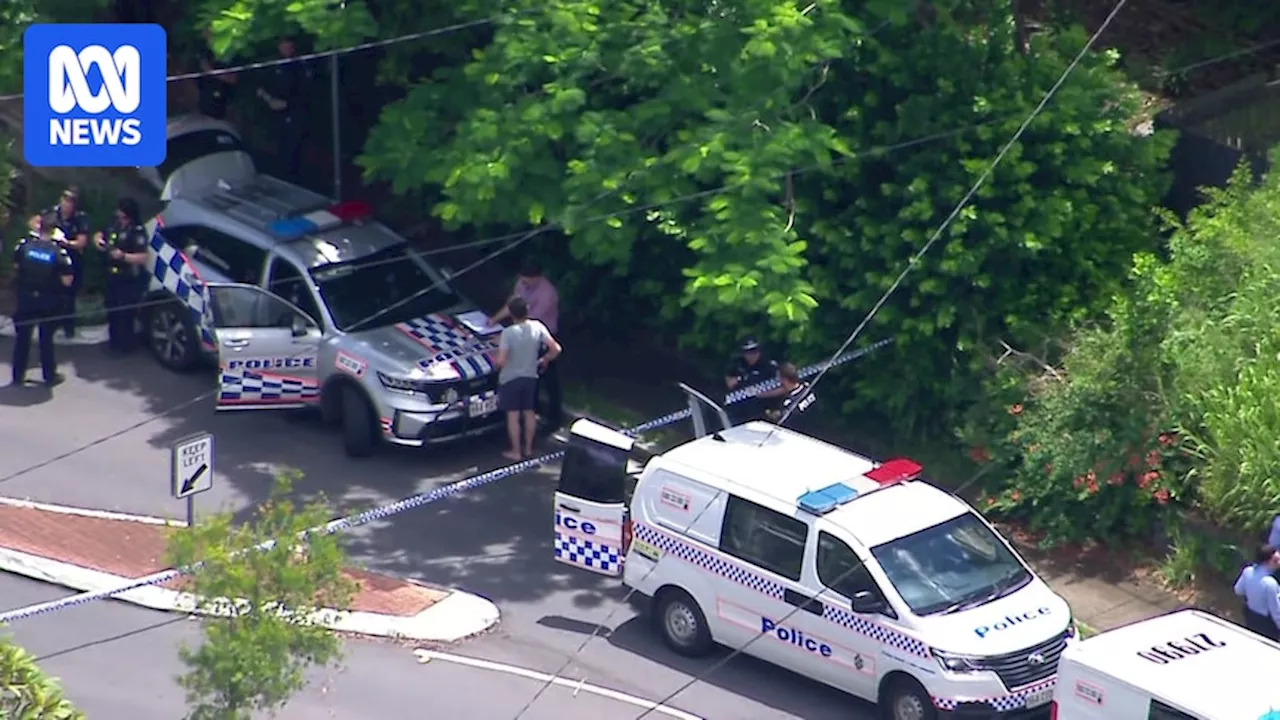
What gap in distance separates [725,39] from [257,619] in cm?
729

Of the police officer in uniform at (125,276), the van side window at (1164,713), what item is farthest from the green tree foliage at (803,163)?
the van side window at (1164,713)

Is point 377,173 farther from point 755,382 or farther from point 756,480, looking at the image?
point 756,480

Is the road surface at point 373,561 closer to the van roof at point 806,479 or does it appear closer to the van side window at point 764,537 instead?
the van side window at point 764,537

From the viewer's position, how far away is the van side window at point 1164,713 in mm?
12109

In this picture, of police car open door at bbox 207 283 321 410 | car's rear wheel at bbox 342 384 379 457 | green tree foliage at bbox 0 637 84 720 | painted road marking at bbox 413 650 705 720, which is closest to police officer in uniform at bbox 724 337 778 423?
car's rear wheel at bbox 342 384 379 457

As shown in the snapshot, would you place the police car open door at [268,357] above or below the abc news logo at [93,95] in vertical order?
below

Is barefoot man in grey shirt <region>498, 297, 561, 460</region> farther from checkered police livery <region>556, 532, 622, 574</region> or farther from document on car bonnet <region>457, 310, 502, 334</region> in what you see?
checkered police livery <region>556, 532, 622, 574</region>

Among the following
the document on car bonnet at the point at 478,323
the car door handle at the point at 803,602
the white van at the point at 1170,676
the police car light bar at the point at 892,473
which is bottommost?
the car door handle at the point at 803,602

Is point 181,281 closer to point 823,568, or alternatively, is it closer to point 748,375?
point 748,375

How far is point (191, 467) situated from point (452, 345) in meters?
4.21

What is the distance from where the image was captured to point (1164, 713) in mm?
12203

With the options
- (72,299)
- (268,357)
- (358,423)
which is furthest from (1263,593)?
(72,299)

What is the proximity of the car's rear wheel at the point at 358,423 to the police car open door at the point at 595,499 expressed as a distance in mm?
2861

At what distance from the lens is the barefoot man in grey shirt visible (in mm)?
17266
